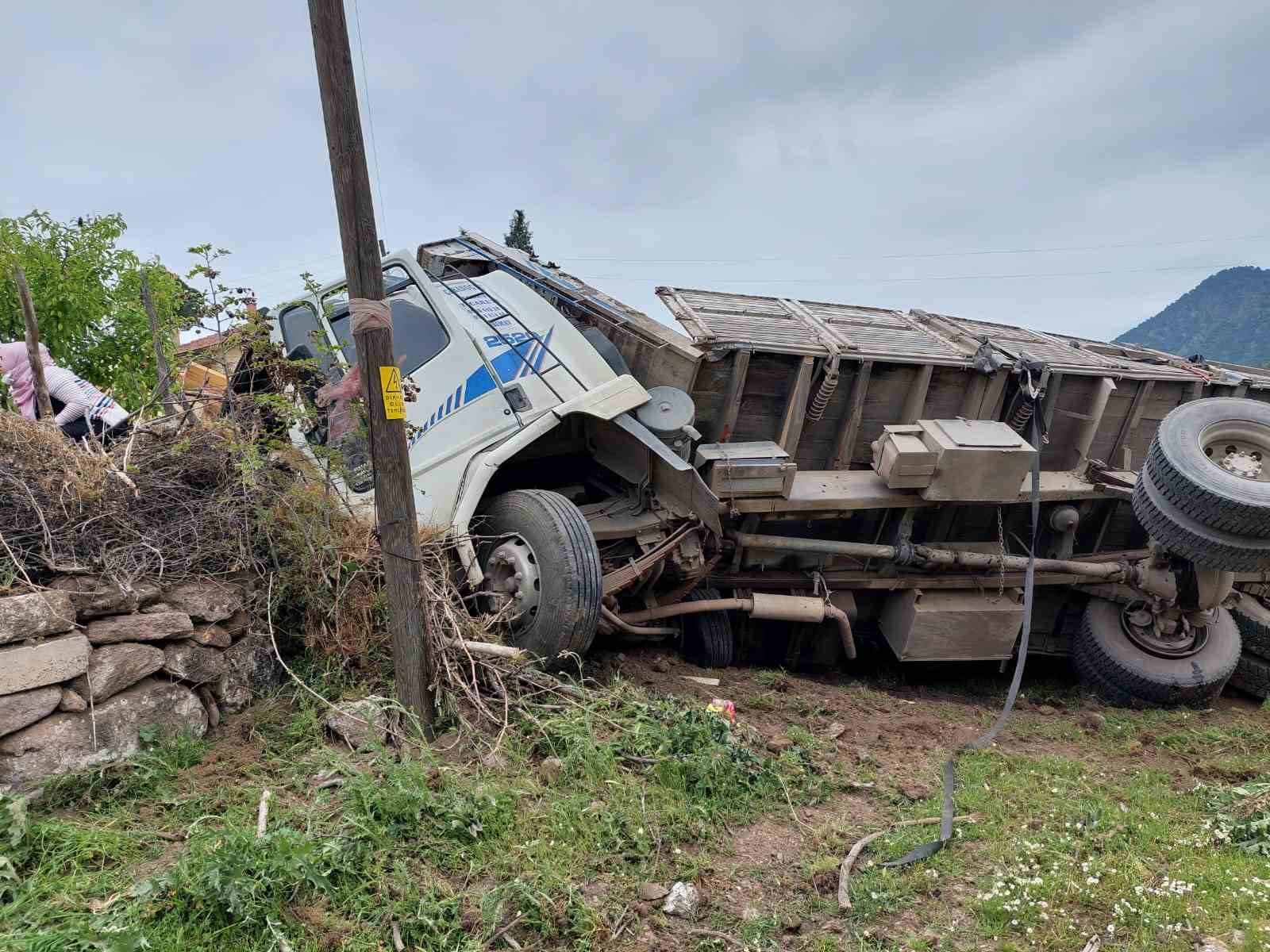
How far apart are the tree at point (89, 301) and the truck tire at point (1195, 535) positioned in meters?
7.59

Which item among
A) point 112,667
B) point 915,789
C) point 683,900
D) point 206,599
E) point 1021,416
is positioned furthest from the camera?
point 1021,416

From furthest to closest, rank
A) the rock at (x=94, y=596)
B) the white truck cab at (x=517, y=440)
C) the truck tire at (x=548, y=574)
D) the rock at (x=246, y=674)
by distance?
the white truck cab at (x=517, y=440)
the truck tire at (x=548, y=574)
the rock at (x=246, y=674)
the rock at (x=94, y=596)

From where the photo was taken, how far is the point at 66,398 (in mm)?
5188

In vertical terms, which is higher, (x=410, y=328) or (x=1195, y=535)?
(x=410, y=328)

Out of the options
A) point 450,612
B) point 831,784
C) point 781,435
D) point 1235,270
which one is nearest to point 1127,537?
point 781,435

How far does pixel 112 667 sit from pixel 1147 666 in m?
6.32

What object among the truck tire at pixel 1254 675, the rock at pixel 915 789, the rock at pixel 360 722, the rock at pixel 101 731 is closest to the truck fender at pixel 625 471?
the rock at pixel 360 722

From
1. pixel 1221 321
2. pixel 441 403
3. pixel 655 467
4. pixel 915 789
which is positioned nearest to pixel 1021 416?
pixel 655 467

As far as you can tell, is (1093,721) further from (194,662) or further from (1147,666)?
(194,662)

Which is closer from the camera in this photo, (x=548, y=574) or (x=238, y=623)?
(x=238, y=623)

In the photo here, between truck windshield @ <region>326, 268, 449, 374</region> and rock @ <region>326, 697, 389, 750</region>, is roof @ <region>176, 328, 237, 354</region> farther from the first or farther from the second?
rock @ <region>326, 697, 389, 750</region>

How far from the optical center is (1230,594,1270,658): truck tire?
623 centimetres

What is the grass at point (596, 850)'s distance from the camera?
2.58 meters

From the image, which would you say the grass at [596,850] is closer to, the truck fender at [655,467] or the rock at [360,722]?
the rock at [360,722]
